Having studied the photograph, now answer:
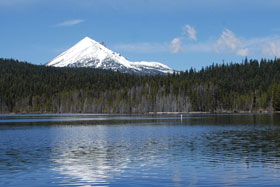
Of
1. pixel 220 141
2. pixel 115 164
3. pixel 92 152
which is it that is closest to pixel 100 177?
pixel 115 164

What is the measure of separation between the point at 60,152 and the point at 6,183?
19.2 m

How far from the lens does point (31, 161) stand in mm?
40250

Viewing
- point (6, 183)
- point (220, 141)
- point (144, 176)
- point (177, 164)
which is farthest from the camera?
point (220, 141)

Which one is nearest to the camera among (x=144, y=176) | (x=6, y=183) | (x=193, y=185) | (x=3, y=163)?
(x=193, y=185)

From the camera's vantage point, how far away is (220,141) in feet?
188

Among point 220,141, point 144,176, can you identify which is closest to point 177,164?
point 144,176

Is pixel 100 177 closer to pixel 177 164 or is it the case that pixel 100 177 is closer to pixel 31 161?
pixel 177 164

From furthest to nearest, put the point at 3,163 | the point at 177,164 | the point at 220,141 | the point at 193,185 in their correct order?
the point at 220,141 < the point at 3,163 < the point at 177,164 < the point at 193,185

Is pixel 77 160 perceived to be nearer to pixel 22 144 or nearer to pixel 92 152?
pixel 92 152

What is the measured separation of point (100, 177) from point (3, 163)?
12.6 meters

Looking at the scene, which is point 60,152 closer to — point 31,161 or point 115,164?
point 31,161

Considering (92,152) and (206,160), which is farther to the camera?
(92,152)

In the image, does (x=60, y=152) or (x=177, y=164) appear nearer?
(x=177, y=164)

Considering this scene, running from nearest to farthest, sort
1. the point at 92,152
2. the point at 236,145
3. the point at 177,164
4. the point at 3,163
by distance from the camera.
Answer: the point at 177,164, the point at 3,163, the point at 92,152, the point at 236,145
